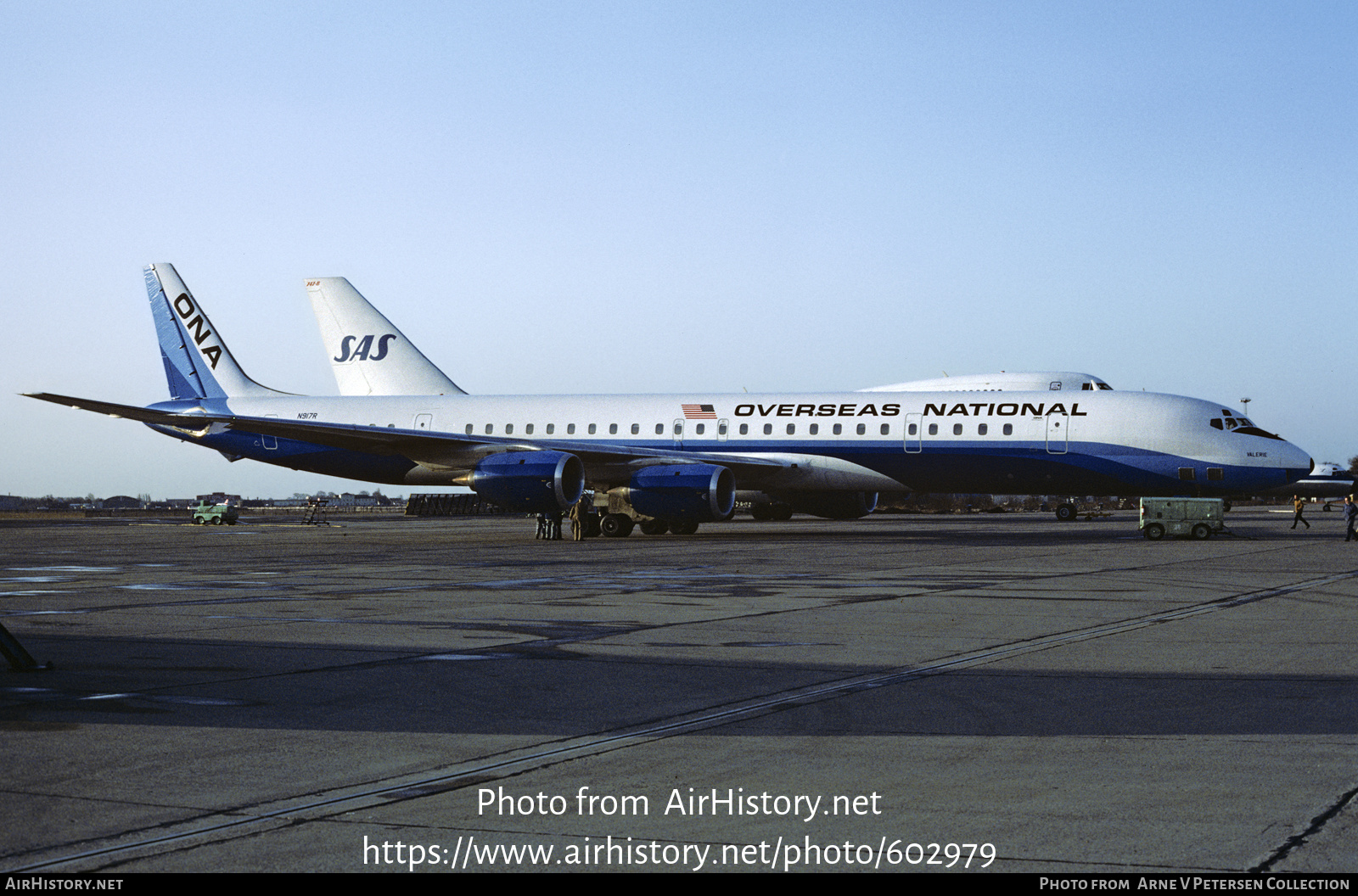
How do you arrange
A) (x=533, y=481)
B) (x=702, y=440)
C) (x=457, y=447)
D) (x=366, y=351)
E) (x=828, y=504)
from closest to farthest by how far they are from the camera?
(x=533, y=481) < (x=457, y=447) < (x=702, y=440) < (x=828, y=504) < (x=366, y=351)

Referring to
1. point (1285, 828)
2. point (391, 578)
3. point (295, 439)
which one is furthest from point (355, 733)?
point (295, 439)

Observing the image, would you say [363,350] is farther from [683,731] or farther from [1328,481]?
[1328,481]

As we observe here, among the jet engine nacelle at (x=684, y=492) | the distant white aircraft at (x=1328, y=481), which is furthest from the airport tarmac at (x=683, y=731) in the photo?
the distant white aircraft at (x=1328, y=481)

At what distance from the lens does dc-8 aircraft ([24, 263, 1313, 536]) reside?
31578 mm

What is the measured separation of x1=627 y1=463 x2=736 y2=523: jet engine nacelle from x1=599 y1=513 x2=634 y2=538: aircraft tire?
2018mm

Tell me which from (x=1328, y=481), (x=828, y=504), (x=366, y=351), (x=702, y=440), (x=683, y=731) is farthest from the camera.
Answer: (x=1328, y=481)

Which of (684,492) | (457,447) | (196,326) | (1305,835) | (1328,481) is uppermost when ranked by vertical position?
(196,326)

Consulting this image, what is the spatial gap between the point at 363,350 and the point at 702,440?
1480 centimetres

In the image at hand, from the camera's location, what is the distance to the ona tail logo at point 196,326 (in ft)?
140

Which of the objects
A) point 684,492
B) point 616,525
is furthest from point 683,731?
point 616,525

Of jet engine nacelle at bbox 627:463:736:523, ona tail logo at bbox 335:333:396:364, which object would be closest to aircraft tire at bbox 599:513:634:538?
jet engine nacelle at bbox 627:463:736:523

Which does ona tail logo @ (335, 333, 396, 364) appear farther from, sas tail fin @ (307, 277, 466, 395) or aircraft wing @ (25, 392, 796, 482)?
aircraft wing @ (25, 392, 796, 482)

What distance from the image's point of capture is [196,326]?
42.8 meters
